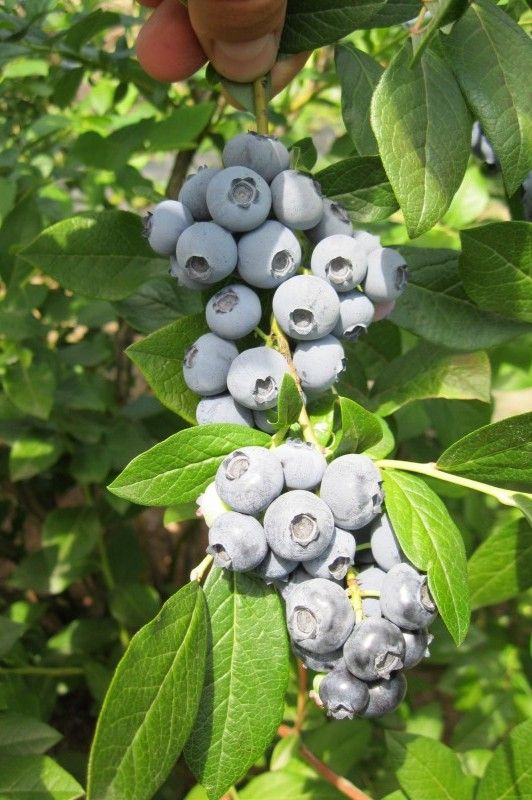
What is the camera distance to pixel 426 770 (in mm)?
1262

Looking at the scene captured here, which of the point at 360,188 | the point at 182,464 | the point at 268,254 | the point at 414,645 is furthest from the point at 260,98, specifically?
the point at 414,645

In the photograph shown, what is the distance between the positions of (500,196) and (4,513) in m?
1.58

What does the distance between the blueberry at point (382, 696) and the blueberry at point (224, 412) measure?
1.08ft

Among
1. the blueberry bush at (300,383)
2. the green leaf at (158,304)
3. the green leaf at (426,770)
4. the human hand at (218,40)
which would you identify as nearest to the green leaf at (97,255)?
the blueberry bush at (300,383)

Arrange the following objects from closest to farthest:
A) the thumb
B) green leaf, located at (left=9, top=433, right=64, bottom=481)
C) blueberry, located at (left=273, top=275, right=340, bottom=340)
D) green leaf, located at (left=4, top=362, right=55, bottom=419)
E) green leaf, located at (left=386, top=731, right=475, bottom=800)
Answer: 1. blueberry, located at (left=273, top=275, right=340, bottom=340)
2. the thumb
3. green leaf, located at (left=386, top=731, right=475, bottom=800)
4. green leaf, located at (left=4, top=362, right=55, bottom=419)
5. green leaf, located at (left=9, top=433, right=64, bottom=481)

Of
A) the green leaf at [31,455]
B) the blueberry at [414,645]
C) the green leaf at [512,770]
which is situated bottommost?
the green leaf at [512,770]

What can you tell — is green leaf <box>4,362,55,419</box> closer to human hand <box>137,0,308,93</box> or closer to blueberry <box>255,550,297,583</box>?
human hand <box>137,0,308,93</box>

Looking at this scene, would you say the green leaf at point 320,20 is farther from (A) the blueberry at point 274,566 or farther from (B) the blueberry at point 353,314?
(A) the blueberry at point 274,566

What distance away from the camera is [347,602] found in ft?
2.67

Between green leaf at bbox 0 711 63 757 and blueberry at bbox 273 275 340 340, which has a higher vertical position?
blueberry at bbox 273 275 340 340

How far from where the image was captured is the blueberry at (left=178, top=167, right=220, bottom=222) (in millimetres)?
955

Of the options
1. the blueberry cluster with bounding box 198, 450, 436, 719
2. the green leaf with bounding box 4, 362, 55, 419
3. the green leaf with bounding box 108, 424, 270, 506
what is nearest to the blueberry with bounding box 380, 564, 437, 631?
the blueberry cluster with bounding box 198, 450, 436, 719

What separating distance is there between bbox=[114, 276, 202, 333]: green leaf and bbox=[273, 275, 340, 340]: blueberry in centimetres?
46

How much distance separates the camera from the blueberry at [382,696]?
2.77 feet
